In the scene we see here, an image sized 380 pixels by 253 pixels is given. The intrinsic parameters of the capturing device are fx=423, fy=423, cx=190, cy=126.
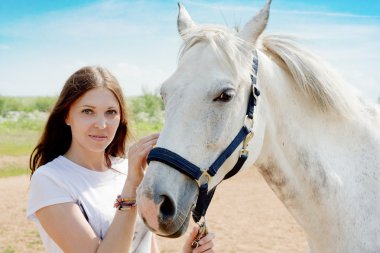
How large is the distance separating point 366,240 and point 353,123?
64cm

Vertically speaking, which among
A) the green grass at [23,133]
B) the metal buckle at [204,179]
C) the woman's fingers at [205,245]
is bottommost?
the green grass at [23,133]

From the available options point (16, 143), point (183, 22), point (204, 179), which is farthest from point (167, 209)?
point (16, 143)

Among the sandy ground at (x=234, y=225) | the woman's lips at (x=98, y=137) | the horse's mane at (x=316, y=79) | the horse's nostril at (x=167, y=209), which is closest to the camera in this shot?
the horse's nostril at (x=167, y=209)

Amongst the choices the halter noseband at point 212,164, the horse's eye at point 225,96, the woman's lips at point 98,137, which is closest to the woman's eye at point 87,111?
the woman's lips at point 98,137

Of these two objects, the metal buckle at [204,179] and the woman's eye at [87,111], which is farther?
the woman's eye at [87,111]

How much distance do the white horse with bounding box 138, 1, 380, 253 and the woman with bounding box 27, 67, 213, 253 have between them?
0.33m

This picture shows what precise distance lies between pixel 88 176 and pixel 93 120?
0.32 meters

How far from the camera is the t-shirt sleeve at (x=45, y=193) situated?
7.25ft

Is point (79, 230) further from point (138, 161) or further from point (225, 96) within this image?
point (225, 96)

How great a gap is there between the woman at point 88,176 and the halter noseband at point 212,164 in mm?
275

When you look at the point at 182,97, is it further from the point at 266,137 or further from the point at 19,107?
the point at 19,107

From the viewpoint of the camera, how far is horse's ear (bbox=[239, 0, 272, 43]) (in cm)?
216

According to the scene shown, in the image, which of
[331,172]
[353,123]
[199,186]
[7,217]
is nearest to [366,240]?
[331,172]

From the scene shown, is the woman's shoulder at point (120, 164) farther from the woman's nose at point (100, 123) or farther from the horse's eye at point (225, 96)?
the horse's eye at point (225, 96)
